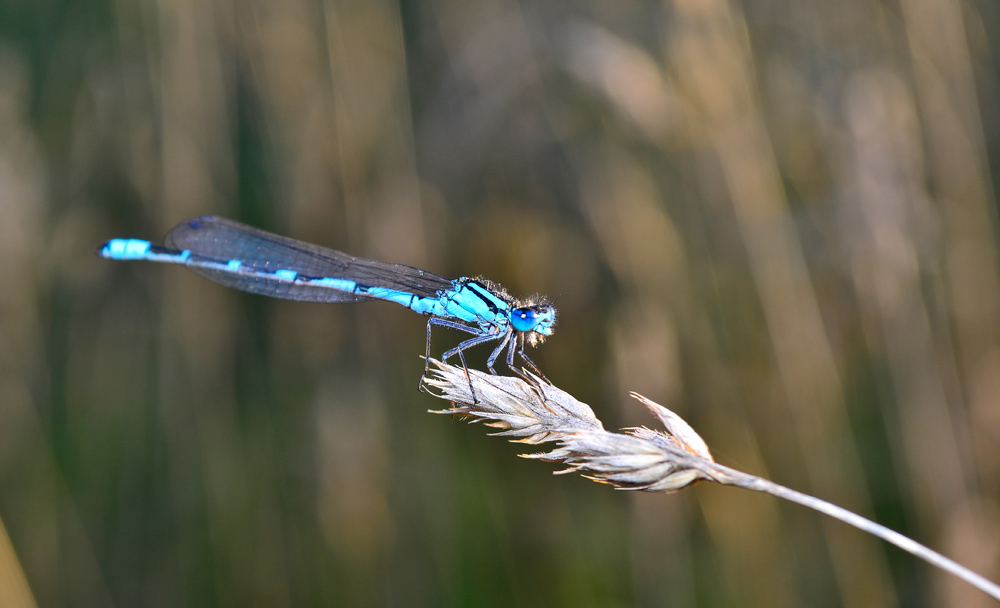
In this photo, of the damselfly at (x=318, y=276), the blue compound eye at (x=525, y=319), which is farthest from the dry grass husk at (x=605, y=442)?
the damselfly at (x=318, y=276)

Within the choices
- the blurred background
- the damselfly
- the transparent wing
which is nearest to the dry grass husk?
the damselfly

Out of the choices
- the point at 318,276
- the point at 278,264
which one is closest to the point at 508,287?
the point at 318,276

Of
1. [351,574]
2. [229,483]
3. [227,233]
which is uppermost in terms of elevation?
[227,233]

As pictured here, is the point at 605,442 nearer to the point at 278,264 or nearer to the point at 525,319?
the point at 525,319

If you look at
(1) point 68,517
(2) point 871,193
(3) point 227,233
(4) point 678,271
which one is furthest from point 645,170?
(1) point 68,517

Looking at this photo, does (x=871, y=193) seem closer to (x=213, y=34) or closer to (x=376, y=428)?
(x=376, y=428)

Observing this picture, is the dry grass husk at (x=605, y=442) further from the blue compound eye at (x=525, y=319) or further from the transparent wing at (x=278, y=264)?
the transparent wing at (x=278, y=264)
